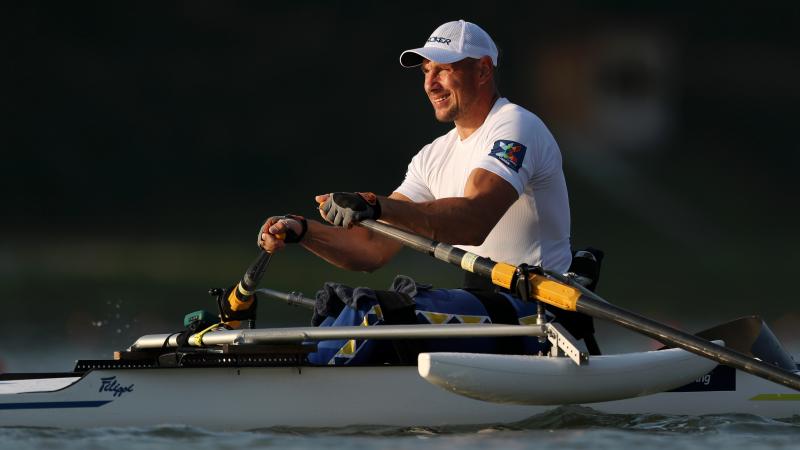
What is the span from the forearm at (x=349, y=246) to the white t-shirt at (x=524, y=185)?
88 cm

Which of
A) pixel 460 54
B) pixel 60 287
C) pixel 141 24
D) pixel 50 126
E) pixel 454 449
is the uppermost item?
pixel 141 24

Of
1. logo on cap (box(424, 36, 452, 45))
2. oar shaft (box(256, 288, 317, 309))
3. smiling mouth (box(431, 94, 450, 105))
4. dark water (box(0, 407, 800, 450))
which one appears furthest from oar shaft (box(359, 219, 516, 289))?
oar shaft (box(256, 288, 317, 309))

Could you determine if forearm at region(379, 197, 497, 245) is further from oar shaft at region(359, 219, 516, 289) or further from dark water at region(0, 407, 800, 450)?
dark water at region(0, 407, 800, 450)

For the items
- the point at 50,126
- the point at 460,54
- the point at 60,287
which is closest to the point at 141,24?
the point at 50,126

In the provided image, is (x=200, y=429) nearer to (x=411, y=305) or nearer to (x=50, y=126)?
(x=411, y=305)

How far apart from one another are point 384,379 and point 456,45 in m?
2.07

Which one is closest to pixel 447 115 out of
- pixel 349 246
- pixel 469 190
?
pixel 469 190

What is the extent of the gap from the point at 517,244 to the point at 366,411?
1.29 metres

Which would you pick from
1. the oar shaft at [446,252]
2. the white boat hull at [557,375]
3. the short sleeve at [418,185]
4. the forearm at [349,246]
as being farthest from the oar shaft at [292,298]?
the white boat hull at [557,375]

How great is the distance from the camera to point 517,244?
7.15m

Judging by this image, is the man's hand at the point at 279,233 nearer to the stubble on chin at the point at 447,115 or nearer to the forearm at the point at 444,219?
the forearm at the point at 444,219

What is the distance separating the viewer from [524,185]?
7.05 m

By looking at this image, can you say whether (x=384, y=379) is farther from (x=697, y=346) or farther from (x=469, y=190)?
(x=697, y=346)

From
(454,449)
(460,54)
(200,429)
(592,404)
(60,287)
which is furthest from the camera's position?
(60,287)
